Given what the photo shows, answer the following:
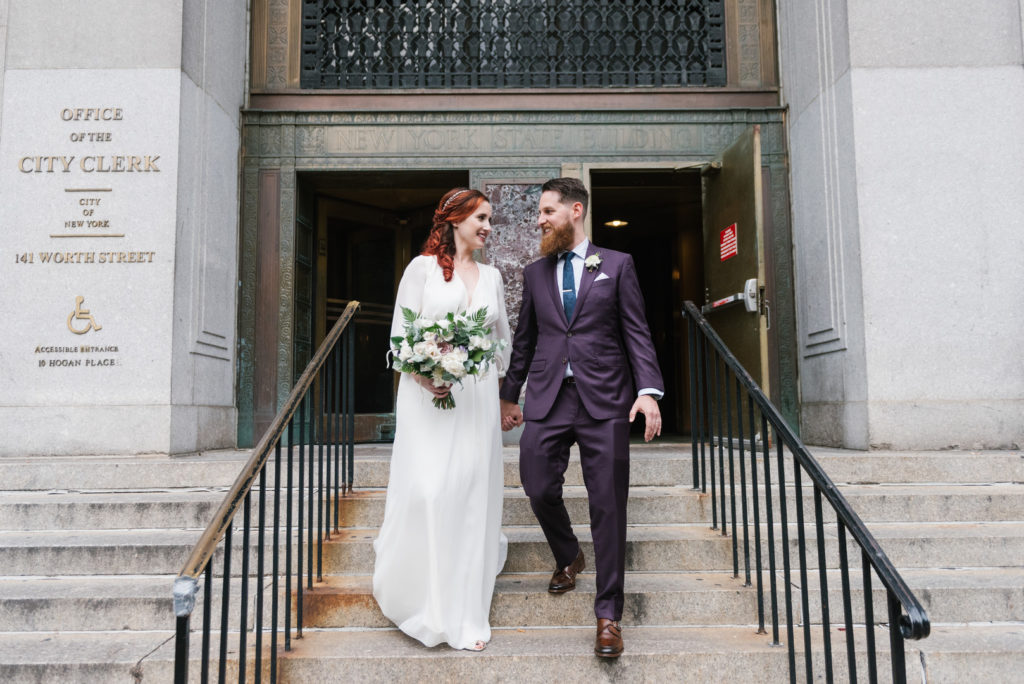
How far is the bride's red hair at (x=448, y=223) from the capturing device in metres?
3.77

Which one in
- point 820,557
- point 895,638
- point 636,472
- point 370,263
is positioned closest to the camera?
point 895,638

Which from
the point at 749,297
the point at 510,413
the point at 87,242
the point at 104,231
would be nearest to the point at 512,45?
the point at 749,297

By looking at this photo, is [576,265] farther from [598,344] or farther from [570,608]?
[570,608]

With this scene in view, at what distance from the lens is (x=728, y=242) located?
22.8 ft

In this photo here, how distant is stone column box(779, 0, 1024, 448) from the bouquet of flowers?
12.9 ft

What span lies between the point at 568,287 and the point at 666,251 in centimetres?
949

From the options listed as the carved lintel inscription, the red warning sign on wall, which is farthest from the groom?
the carved lintel inscription

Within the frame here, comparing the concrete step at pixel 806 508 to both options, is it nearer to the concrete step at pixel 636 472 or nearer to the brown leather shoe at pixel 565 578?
the concrete step at pixel 636 472

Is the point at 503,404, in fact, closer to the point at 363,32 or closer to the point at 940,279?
the point at 940,279

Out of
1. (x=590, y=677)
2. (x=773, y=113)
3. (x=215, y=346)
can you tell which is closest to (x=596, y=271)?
(x=590, y=677)

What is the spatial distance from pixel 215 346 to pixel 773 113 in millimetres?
5733

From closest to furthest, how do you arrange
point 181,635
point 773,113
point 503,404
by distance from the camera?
point 181,635 < point 503,404 < point 773,113

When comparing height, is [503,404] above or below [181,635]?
above

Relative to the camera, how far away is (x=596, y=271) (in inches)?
142
